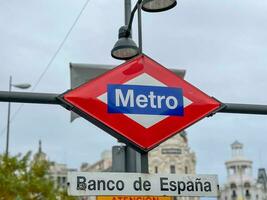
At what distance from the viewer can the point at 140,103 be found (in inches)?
221

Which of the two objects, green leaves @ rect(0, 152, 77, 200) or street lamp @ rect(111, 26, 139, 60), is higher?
green leaves @ rect(0, 152, 77, 200)

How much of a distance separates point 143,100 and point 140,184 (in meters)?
0.87

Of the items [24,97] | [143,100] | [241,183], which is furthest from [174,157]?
[143,100]

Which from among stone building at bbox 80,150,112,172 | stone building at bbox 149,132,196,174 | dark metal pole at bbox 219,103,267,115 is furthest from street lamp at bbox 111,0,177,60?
stone building at bbox 80,150,112,172

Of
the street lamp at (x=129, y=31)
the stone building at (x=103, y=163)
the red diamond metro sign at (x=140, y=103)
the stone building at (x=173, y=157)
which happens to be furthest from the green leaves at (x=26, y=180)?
the stone building at (x=103, y=163)

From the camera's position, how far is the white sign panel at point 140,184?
4934mm

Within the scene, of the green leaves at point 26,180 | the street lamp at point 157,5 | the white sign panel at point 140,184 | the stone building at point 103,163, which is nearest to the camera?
the white sign panel at point 140,184

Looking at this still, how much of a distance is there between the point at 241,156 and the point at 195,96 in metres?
151

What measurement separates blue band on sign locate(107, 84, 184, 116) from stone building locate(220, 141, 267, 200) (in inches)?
5343

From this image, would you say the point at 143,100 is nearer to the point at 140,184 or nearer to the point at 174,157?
the point at 140,184

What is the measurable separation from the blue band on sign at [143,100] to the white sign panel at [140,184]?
2.29 ft

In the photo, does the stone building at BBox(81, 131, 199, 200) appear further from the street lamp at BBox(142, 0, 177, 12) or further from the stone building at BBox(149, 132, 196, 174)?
the street lamp at BBox(142, 0, 177, 12)

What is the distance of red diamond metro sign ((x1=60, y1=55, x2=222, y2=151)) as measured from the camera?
5559mm

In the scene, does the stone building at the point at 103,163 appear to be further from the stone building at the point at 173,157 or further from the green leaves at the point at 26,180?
the green leaves at the point at 26,180
